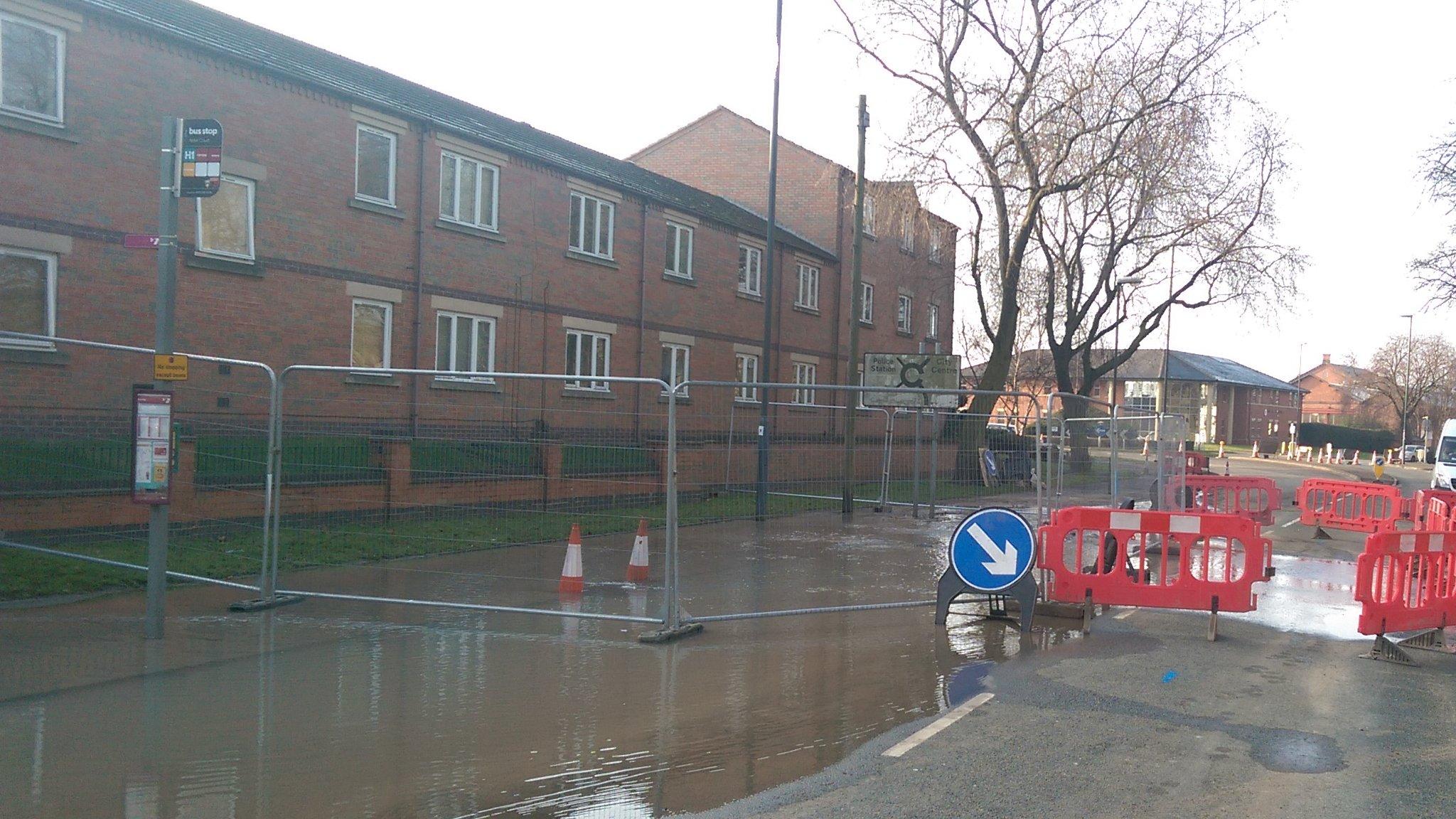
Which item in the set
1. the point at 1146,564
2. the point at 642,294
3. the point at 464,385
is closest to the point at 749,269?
the point at 642,294

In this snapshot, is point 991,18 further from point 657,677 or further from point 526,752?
point 526,752

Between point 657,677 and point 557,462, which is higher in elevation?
point 557,462

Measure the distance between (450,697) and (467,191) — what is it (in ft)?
49.7

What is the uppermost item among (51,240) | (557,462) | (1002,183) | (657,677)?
(1002,183)

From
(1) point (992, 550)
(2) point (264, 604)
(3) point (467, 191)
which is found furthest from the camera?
(3) point (467, 191)

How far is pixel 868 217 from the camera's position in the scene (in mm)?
33250

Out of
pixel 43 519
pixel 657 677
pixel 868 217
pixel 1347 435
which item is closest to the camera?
pixel 657 677

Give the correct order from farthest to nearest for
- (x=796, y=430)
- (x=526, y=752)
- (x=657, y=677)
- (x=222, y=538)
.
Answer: (x=796, y=430) < (x=222, y=538) < (x=657, y=677) < (x=526, y=752)

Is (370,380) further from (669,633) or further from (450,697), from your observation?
(450,697)

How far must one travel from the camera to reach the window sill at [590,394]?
20.4 meters

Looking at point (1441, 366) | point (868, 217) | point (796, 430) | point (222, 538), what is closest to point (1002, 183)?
point (868, 217)

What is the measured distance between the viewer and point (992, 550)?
9.40m

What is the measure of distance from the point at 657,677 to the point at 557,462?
3.27 meters

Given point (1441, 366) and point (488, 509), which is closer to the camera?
point (488, 509)
